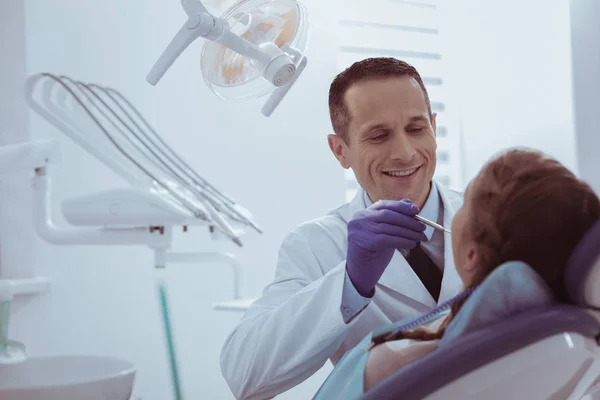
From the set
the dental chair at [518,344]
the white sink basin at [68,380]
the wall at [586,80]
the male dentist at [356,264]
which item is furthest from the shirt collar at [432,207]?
the wall at [586,80]

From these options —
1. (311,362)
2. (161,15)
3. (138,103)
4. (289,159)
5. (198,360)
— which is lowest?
(198,360)

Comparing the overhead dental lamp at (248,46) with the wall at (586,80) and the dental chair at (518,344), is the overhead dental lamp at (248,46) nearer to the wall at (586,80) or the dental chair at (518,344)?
the dental chair at (518,344)

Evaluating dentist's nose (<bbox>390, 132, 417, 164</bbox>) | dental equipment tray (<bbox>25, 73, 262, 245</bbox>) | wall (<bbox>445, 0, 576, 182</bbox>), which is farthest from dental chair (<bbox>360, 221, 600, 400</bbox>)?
wall (<bbox>445, 0, 576, 182</bbox>)

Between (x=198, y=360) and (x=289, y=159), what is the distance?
35.9 inches

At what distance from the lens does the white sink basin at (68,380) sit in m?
1.42

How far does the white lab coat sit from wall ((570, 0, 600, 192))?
1164 millimetres

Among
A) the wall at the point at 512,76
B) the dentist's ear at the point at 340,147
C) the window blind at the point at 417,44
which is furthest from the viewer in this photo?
the window blind at the point at 417,44

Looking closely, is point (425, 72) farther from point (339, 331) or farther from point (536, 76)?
point (339, 331)

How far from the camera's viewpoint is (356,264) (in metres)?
1.05

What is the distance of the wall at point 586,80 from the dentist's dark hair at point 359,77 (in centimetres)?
124

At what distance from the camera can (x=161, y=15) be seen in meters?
2.46

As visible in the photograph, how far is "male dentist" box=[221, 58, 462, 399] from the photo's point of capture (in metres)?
1.12

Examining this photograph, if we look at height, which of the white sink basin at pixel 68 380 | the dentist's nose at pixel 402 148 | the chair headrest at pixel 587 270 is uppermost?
the dentist's nose at pixel 402 148

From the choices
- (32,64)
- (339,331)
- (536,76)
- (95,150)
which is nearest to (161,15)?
(32,64)
